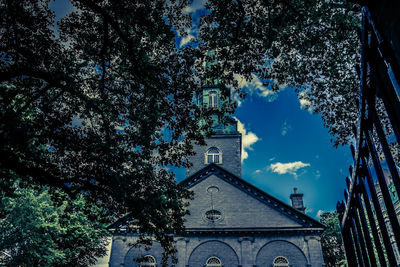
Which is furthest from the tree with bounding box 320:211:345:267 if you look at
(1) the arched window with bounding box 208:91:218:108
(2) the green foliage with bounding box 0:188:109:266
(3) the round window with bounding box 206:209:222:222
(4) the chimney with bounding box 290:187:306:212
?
(2) the green foliage with bounding box 0:188:109:266

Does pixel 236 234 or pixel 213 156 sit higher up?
pixel 213 156

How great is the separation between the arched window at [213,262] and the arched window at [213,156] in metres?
10.3

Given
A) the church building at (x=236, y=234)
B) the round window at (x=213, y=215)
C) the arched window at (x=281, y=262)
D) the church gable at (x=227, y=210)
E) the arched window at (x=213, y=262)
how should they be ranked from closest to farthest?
the arched window at (x=281, y=262) < the church building at (x=236, y=234) < the arched window at (x=213, y=262) < the church gable at (x=227, y=210) < the round window at (x=213, y=215)

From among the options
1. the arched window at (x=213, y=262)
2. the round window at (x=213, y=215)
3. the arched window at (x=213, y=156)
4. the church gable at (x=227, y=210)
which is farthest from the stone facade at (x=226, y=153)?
the arched window at (x=213, y=262)

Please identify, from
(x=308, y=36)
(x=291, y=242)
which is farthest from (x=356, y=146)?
(x=291, y=242)

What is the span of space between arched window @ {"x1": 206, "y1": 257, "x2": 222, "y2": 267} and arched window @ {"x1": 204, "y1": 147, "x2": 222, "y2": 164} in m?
10.3

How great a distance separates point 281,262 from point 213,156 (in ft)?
40.7

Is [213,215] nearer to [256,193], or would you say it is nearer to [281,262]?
[256,193]

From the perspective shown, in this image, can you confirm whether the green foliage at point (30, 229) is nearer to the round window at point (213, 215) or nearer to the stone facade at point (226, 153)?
the round window at point (213, 215)

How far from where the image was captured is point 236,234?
69.2 ft

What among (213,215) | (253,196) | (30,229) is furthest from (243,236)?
(30,229)

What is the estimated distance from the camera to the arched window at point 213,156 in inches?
1126

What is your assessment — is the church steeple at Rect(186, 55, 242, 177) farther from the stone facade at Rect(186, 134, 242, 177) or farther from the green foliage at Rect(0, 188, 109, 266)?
the green foliage at Rect(0, 188, 109, 266)

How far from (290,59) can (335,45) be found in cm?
139
